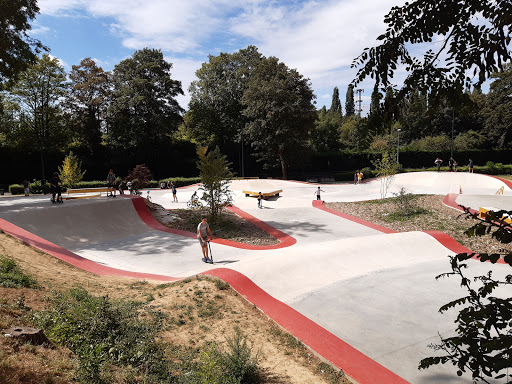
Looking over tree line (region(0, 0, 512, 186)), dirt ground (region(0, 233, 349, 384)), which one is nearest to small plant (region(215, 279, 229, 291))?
dirt ground (region(0, 233, 349, 384))

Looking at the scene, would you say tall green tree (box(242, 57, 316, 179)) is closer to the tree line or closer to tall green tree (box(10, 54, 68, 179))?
the tree line

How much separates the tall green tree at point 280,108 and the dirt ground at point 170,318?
2993 cm

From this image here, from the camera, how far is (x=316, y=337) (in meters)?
5.86

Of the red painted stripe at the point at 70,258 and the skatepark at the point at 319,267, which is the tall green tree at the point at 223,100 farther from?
the red painted stripe at the point at 70,258

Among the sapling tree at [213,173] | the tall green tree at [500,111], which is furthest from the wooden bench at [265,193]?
the tall green tree at [500,111]

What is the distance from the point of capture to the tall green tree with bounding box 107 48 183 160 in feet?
125

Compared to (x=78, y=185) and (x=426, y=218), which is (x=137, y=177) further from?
(x=426, y=218)

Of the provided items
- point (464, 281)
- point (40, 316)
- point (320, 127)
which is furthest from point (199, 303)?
point (320, 127)

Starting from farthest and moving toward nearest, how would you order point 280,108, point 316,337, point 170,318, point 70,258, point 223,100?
point 223,100 < point 280,108 < point 70,258 < point 170,318 < point 316,337

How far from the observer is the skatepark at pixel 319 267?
5.66 m

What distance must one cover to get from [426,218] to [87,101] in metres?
39.7

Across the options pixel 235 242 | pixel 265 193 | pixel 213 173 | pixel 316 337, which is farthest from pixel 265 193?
pixel 316 337

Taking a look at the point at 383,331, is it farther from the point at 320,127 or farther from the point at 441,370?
the point at 320,127

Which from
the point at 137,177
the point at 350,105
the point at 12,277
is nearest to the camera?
the point at 12,277
